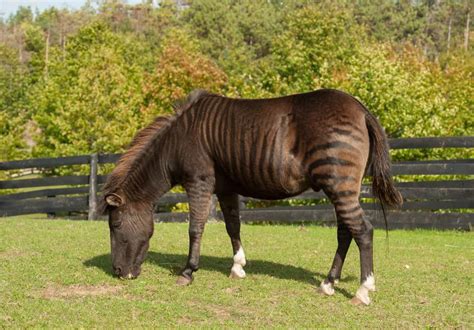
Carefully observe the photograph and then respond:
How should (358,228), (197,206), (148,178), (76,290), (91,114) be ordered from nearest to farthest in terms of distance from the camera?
(358,228)
(76,290)
(197,206)
(148,178)
(91,114)

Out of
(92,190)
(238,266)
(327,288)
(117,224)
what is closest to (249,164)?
(238,266)

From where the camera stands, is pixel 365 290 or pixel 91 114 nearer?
pixel 365 290

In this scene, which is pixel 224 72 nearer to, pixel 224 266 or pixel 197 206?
pixel 224 266

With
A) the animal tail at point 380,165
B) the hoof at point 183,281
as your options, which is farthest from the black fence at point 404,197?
the hoof at point 183,281

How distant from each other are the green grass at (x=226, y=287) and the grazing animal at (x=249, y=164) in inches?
12.5

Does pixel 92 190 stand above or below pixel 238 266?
below

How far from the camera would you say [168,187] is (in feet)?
22.1

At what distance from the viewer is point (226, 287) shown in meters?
6.05

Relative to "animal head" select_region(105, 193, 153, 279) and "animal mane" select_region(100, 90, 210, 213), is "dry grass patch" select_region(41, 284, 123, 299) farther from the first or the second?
"animal mane" select_region(100, 90, 210, 213)

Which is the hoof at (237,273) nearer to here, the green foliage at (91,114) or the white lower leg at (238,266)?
the white lower leg at (238,266)

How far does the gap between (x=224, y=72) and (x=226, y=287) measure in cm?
4061

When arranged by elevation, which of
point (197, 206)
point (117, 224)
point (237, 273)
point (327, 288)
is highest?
point (197, 206)

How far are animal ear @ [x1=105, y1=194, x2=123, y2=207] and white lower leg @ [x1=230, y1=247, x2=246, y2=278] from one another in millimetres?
1433

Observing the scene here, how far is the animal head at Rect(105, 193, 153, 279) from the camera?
20.9 feet
